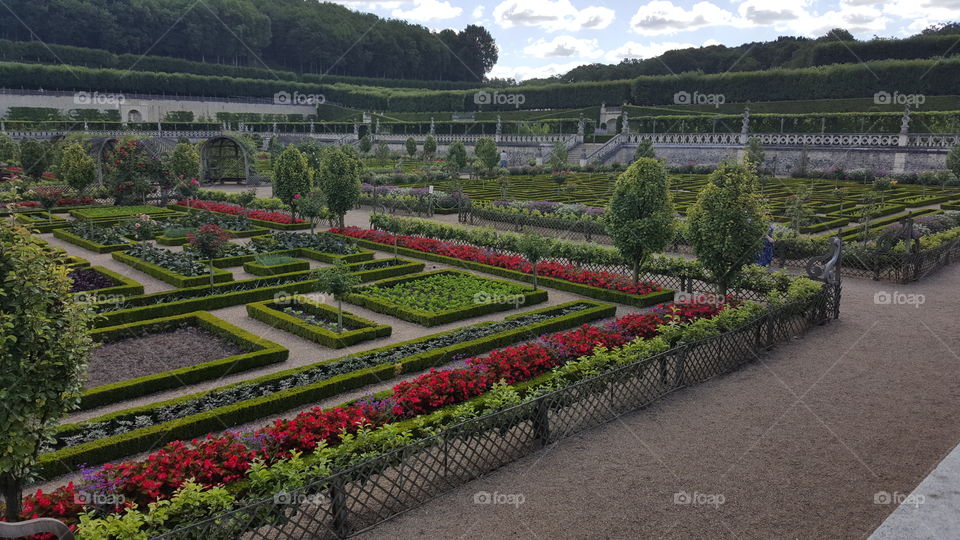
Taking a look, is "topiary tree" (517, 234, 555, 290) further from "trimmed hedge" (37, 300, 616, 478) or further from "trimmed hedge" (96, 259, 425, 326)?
"trimmed hedge" (96, 259, 425, 326)

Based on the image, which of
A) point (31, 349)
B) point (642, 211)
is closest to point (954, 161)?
point (642, 211)

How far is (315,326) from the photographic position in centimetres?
1591

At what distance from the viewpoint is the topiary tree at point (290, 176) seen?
29500 mm

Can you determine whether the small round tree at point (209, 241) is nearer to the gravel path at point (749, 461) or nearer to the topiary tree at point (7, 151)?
the gravel path at point (749, 461)

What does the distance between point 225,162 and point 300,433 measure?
147ft

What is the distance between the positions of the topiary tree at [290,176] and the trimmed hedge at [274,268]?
843cm

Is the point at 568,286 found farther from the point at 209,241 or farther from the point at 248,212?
the point at 248,212

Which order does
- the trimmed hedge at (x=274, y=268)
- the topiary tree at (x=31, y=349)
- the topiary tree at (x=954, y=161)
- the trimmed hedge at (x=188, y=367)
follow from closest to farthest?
the topiary tree at (x=31, y=349) < the trimmed hedge at (x=188, y=367) < the trimmed hedge at (x=274, y=268) < the topiary tree at (x=954, y=161)

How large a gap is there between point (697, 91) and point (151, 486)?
265 ft

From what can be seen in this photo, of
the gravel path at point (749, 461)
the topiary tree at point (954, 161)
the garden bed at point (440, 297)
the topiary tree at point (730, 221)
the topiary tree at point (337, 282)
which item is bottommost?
the gravel path at point (749, 461)

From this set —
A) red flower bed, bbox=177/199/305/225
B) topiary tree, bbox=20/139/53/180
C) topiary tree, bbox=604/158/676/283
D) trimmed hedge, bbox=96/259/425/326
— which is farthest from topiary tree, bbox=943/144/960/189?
topiary tree, bbox=20/139/53/180

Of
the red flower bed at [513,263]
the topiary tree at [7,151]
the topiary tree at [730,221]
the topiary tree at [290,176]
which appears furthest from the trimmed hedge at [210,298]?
the topiary tree at [7,151]

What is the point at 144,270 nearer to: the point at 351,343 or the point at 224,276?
the point at 224,276

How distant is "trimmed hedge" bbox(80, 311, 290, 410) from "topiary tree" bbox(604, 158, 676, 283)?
1014 cm
